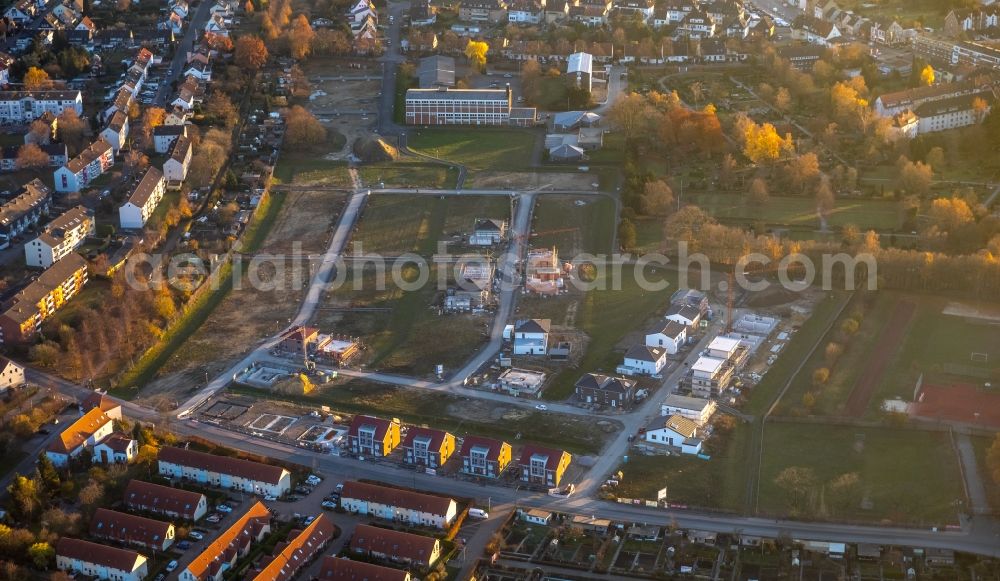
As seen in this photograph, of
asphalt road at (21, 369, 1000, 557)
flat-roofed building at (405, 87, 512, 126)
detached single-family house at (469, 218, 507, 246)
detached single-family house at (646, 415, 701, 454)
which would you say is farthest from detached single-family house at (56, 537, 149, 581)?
flat-roofed building at (405, 87, 512, 126)

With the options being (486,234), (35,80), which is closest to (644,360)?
(486,234)

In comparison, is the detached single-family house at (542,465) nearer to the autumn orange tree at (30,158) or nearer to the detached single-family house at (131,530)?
the detached single-family house at (131,530)

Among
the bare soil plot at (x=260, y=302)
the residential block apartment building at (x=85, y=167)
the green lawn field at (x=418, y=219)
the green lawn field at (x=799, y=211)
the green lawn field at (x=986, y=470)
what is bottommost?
the bare soil plot at (x=260, y=302)

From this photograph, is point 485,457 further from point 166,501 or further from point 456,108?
point 456,108

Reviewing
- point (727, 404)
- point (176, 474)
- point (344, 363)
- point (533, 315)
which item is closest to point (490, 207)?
point (533, 315)

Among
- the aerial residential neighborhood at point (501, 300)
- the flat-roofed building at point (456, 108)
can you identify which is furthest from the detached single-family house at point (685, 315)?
the flat-roofed building at point (456, 108)

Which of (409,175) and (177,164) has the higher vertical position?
(177,164)
